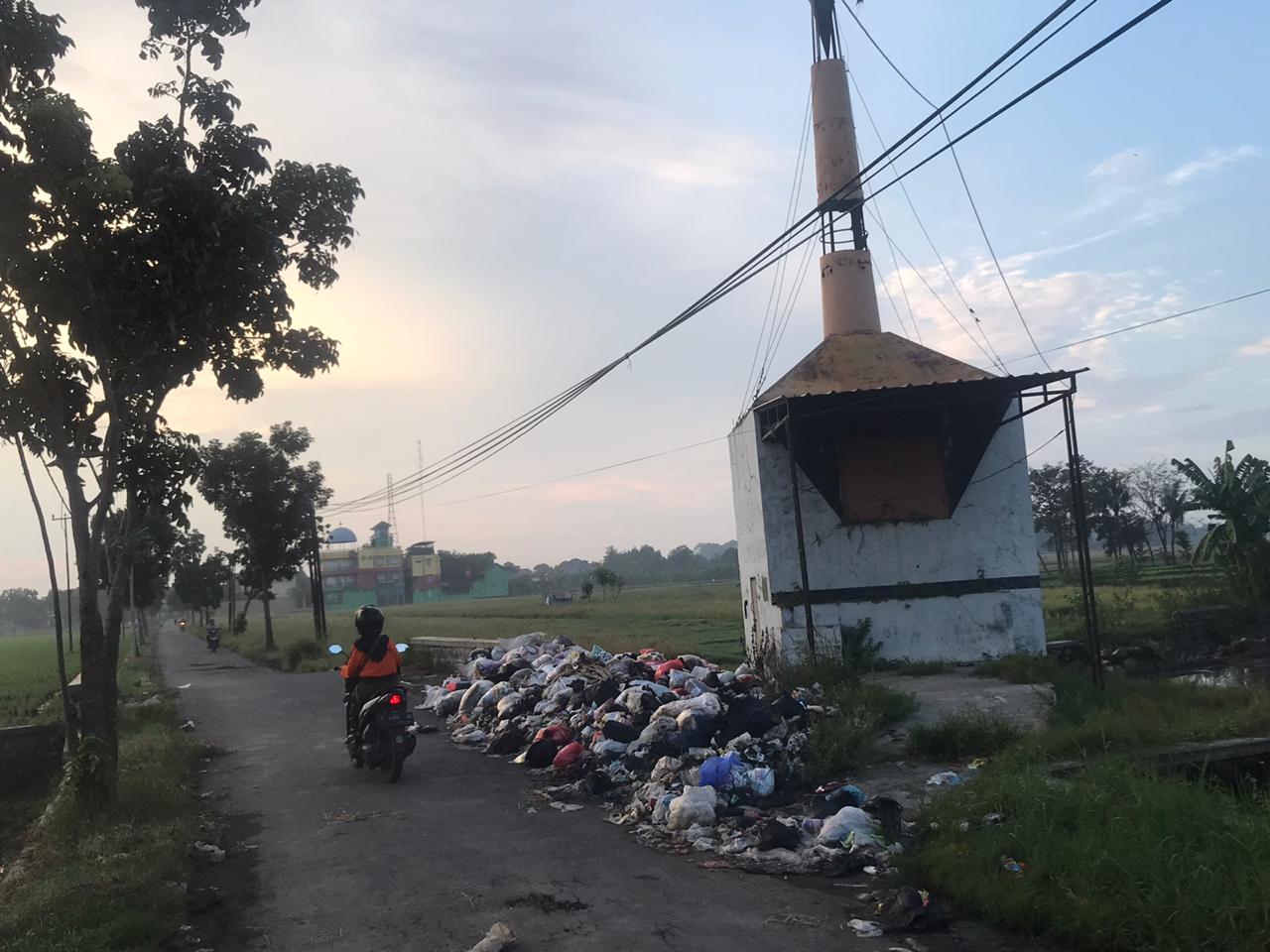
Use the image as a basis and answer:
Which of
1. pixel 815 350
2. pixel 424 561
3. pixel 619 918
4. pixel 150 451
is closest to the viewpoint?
pixel 619 918

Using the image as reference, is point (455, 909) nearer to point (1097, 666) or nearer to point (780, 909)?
point (780, 909)

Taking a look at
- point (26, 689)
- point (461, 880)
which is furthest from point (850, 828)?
point (26, 689)

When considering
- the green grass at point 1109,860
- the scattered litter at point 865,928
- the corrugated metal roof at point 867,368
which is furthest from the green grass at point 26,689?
the green grass at point 1109,860

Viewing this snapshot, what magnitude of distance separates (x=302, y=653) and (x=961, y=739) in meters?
21.6

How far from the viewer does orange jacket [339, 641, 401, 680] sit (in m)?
10.1

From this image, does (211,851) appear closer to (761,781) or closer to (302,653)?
(761,781)

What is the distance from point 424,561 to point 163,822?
389 feet

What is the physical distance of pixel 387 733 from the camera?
948 centimetres

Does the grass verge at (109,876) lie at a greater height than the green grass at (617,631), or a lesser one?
greater

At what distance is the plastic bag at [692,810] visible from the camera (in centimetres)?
724

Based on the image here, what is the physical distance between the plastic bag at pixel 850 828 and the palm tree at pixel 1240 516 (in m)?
22.9

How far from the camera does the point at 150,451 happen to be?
973 centimetres

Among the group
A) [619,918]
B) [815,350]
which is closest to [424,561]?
[815,350]

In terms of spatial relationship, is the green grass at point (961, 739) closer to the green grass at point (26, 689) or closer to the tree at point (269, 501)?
the green grass at point (26, 689)
